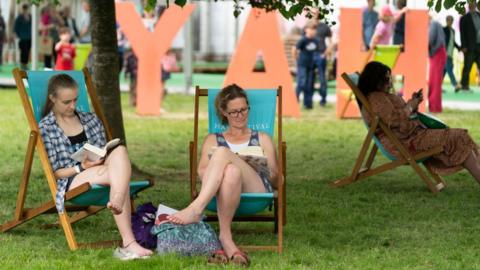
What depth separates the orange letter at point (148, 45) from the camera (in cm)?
1681

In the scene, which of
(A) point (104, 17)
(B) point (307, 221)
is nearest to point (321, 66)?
(A) point (104, 17)

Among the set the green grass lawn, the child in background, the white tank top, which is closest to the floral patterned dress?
the green grass lawn

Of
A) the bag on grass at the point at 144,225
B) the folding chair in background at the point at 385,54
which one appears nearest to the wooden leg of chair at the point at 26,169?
the bag on grass at the point at 144,225

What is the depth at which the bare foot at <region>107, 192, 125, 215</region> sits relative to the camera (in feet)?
21.5

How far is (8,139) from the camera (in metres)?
13.4

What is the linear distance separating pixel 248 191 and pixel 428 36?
37.7 ft

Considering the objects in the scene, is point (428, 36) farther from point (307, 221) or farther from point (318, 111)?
point (307, 221)

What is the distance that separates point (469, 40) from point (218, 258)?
1552cm

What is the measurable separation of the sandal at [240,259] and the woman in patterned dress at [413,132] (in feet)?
10.5

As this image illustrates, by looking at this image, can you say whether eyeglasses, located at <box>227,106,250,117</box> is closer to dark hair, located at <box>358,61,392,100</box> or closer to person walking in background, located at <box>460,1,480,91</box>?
dark hair, located at <box>358,61,392,100</box>

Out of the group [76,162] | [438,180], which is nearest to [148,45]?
[438,180]

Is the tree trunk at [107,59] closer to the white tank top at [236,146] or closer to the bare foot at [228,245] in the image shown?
the white tank top at [236,146]

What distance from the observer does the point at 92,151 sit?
6898mm

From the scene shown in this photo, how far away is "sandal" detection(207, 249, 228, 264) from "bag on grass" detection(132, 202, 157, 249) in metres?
0.44
